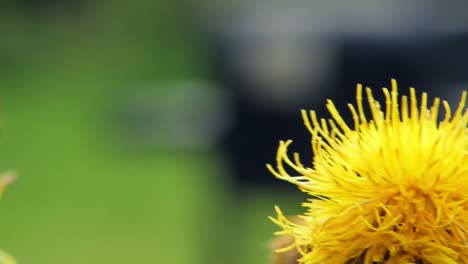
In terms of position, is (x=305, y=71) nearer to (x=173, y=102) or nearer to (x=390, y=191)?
(x=173, y=102)

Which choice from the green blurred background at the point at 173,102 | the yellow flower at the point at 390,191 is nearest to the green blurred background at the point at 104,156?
the green blurred background at the point at 173,102

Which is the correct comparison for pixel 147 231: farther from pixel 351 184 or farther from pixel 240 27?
pixel 351 184

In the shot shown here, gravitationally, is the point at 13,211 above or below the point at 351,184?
below


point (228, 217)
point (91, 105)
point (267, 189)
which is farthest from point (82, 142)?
point (267, 189)

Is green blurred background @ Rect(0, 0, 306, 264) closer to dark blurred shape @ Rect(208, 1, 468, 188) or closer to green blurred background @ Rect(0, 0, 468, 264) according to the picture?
green blurred background @ Rect(0, 0, 468, 264)

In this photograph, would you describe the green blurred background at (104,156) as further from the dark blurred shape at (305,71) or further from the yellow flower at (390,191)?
the yellow flower at (390,191)
